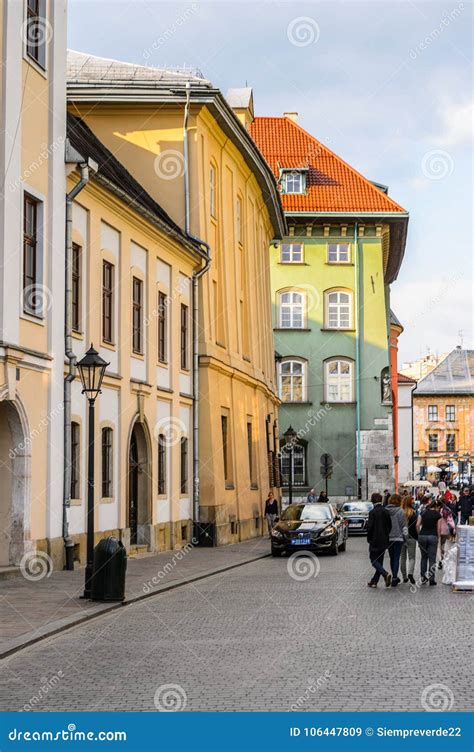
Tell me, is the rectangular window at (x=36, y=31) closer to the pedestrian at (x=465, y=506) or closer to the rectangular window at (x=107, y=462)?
the rectangular window at (x=107, y=462)

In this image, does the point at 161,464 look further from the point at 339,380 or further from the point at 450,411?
the point at 450,411

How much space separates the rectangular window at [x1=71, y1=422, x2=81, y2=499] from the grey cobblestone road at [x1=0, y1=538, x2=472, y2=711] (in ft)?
18.3

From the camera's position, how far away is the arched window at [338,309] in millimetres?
62656

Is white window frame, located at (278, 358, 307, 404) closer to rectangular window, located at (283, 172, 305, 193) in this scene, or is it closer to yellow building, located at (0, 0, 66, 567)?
rectangular window, located at (283, 172, 305, 193)

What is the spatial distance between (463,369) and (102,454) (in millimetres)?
113806

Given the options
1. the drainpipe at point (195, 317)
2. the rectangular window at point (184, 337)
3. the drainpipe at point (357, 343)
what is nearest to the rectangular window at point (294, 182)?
the drainpipe at point (357, 343)

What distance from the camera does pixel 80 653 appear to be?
496 inches

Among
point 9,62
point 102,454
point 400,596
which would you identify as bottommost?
point 400,596

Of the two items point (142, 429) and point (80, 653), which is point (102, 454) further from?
point (80, 653)

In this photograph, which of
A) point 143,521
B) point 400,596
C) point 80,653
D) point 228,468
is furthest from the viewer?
point 228,468

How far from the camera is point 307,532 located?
30.6 m

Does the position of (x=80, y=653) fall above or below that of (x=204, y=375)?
below

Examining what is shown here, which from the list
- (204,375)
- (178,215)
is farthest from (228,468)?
(178,215)

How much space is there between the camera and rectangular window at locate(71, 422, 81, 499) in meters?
24.5
